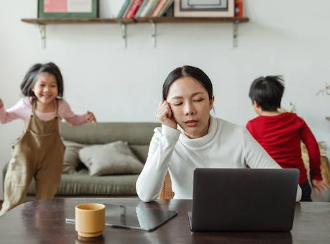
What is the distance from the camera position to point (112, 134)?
386 centimetres

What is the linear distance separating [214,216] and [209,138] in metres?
0.52

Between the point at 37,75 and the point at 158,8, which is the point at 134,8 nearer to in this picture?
the point at 158,8

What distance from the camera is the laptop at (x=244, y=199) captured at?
44.9 inches

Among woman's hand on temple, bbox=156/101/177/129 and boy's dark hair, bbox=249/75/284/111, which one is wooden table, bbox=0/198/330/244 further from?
boy's dark hair, bbox=249/75/284/111

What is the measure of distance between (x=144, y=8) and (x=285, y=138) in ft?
6.28

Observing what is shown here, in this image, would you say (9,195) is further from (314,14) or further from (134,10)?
(314,14)

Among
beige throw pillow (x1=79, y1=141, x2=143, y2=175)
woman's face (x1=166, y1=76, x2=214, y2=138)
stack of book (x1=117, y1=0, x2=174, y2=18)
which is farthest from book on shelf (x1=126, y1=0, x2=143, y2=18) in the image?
woman's face (x1=166, y1=76, x2=214, y2=138)

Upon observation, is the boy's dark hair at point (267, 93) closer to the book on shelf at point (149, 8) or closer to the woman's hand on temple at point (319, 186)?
the woman's hand on temple at point (319, 186)

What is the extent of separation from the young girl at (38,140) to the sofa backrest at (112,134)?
32.4 inches

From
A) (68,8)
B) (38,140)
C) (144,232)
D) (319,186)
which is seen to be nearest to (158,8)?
(68,8)

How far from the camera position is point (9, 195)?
288cm

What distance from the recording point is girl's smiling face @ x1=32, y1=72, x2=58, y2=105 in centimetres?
289

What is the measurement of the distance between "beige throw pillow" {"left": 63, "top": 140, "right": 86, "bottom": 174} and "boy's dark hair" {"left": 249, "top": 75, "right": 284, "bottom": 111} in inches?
65.8

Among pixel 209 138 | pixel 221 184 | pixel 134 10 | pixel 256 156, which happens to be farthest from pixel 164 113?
pixel 134 10
